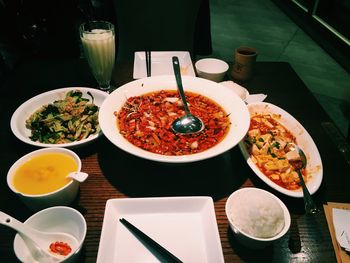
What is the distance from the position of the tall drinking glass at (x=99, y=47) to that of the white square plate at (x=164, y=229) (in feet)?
4.87

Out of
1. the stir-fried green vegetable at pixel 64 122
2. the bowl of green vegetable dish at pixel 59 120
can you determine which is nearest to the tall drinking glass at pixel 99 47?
the bowl of green vegetable dish at pixel 59 120

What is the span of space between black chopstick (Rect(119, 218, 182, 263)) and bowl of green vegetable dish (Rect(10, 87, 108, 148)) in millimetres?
710

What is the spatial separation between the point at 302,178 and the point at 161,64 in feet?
6.42

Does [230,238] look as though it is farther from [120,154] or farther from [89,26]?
[89,26]

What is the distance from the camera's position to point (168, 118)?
224cm

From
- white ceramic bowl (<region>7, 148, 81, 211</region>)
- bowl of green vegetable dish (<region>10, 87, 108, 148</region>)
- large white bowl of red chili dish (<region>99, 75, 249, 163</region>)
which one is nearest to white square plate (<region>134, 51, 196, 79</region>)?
large white bowl of red chili dish (<region>99, 75, 249, 163</region>)

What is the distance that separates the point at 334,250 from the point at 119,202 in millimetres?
1193

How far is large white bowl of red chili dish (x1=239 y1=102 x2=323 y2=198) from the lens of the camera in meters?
1.74

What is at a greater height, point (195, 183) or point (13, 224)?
point (13, 224)

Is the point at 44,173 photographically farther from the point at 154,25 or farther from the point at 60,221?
the point at 154,25

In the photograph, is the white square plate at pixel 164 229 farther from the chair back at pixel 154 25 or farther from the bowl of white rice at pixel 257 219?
the chair back at pixel 154 25

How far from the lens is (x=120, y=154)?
201 centimetres

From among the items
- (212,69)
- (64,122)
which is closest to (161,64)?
(212,69)

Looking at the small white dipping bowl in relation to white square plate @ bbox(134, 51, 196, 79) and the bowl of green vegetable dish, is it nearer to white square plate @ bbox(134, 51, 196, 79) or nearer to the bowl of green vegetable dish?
white square plate @ bbox(134, 51, 196, 79)
